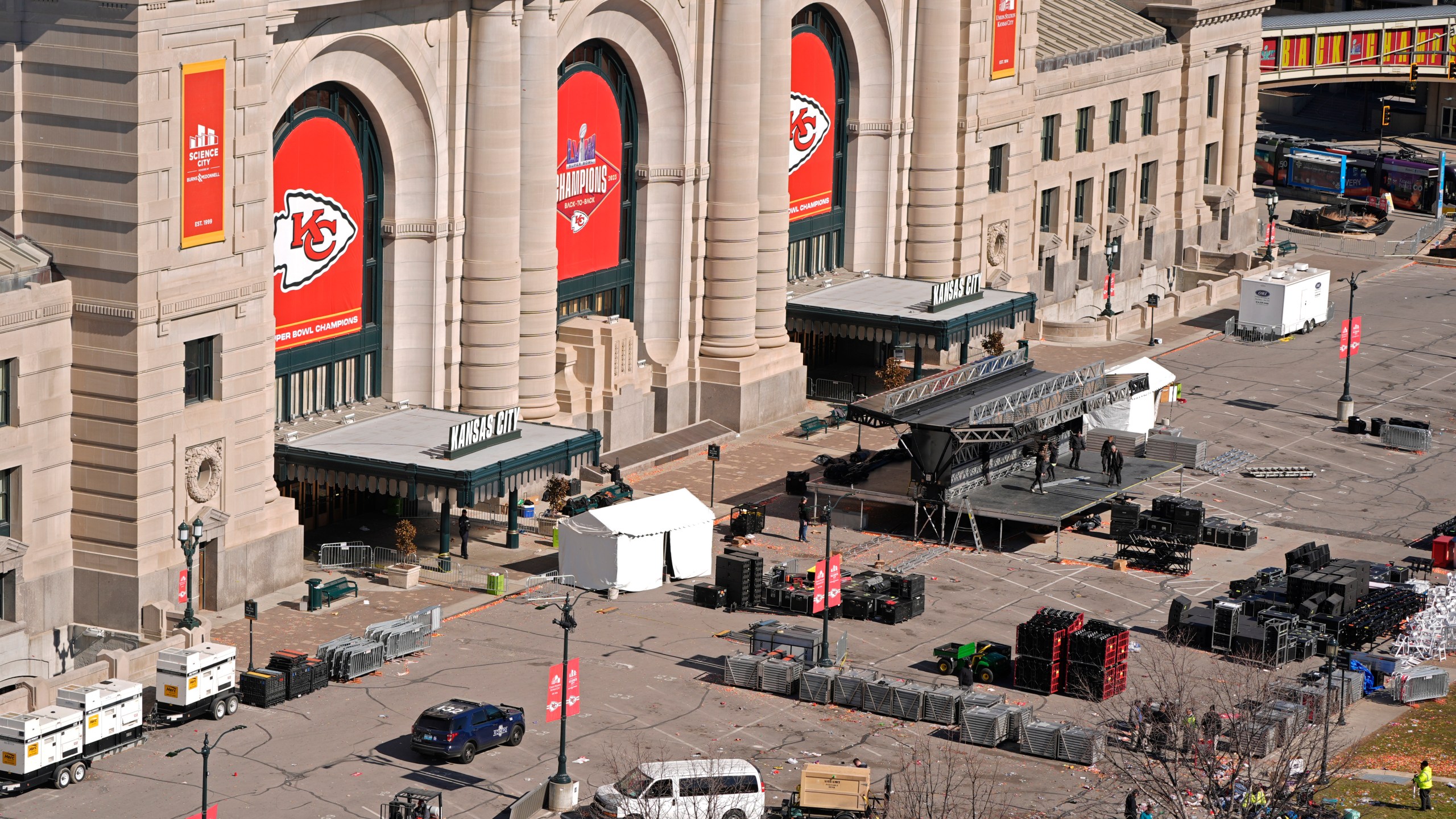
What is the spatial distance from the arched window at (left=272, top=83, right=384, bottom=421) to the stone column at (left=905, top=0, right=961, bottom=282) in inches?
1332

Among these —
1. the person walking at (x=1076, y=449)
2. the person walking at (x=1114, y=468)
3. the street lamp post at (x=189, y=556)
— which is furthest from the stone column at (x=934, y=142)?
the street lamp post at (x=189, y=556)

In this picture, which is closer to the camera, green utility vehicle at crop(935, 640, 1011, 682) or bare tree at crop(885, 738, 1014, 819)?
bare tree at crop(885, 738, 1014, 819)

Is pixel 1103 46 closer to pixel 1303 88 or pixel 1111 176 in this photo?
pixel 1111 176

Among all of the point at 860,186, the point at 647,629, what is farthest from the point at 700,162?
the point at 647,629

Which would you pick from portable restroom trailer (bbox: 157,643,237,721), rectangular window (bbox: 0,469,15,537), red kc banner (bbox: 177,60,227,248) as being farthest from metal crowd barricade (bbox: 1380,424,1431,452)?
rectangular window (bbox: 0,469,15,537)

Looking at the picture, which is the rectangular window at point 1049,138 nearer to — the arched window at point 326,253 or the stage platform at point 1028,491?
the stage platform at point 1028,491

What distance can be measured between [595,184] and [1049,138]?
34721 mm

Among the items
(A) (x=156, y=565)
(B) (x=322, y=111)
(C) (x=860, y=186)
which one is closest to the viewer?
(A) (x=156, y=565)

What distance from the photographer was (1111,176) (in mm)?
130625

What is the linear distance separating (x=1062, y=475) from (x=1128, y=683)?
735 inches

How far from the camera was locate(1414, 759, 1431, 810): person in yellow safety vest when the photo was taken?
213 ft

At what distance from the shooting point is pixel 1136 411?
328ft

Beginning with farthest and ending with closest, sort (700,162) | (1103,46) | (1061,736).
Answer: (1103,46), (700,162), (1061,736)

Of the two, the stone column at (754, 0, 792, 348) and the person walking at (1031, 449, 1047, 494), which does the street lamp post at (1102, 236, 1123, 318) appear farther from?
the person walking at (1031, 449, 1047, 494)
